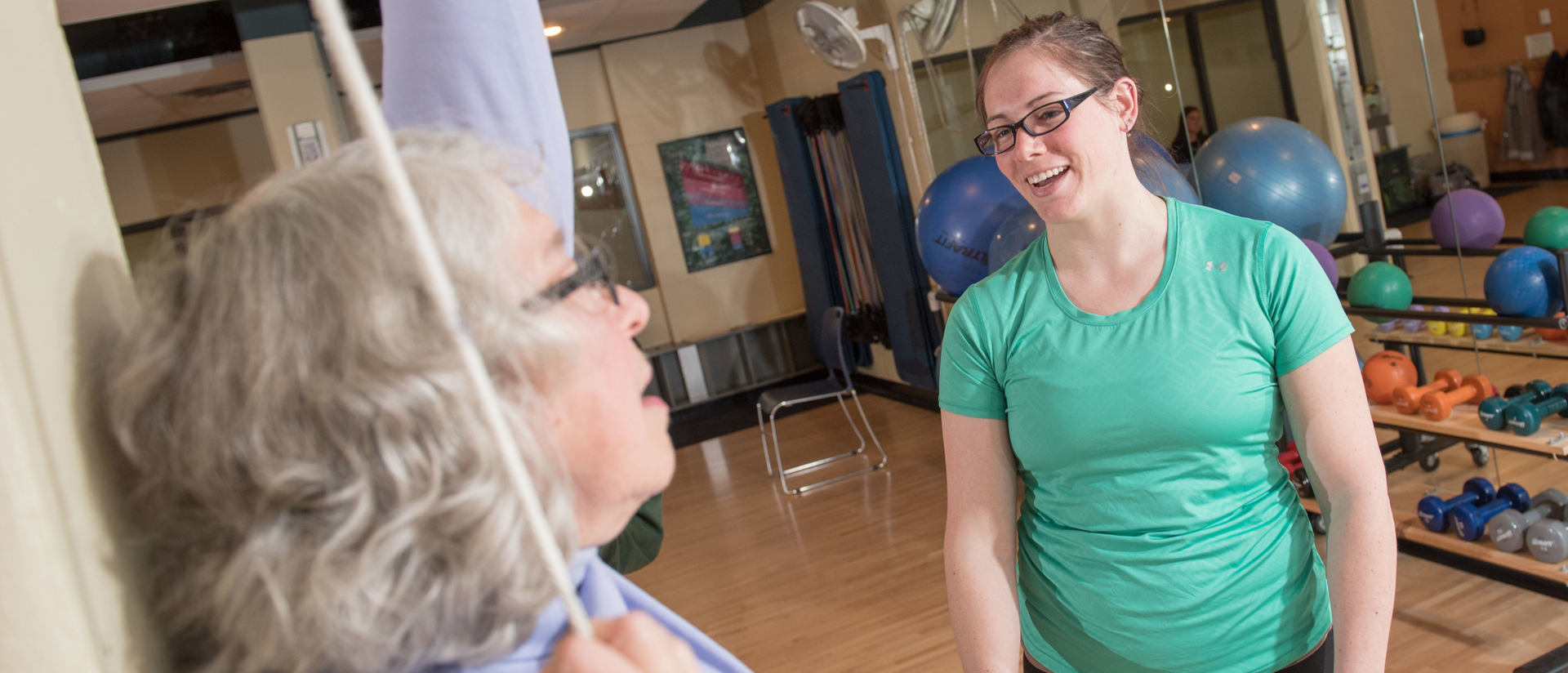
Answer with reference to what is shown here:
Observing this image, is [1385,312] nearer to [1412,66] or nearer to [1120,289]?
[1412,66]

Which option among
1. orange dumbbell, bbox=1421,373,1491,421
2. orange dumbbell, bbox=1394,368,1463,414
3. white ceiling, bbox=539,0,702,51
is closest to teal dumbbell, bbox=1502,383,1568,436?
orange dumbbell, bbox=1421,373,1491,421

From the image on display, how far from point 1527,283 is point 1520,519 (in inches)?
26.9

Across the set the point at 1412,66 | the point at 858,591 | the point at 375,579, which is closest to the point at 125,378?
the point at 375,579

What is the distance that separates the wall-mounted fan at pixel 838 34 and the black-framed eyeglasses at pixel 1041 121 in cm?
377

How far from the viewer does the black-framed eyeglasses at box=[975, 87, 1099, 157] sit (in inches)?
51.7

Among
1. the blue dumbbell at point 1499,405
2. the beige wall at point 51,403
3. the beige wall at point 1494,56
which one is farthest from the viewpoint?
the beige wall at point 1494,56

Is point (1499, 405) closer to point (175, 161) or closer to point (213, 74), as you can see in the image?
point (213, 74)

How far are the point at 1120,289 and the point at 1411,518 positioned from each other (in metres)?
2.49

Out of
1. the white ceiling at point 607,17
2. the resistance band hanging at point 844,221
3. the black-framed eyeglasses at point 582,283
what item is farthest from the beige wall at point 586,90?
the black-framed eyeglasses at point 582,283

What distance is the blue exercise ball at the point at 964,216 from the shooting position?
3.58m

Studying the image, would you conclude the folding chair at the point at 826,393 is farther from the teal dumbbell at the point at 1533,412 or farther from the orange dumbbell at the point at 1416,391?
the teal dumbbell at the point at 1533,412

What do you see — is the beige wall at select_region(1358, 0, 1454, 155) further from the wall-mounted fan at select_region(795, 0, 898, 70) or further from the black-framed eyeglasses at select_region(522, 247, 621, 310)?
the black-framed eyeglasses at select_region(522, 247, 621, 310)

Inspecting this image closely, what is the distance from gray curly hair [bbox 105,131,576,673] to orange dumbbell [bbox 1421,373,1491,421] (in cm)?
313

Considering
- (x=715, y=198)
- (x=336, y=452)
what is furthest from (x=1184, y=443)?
(x=715, y=198)
